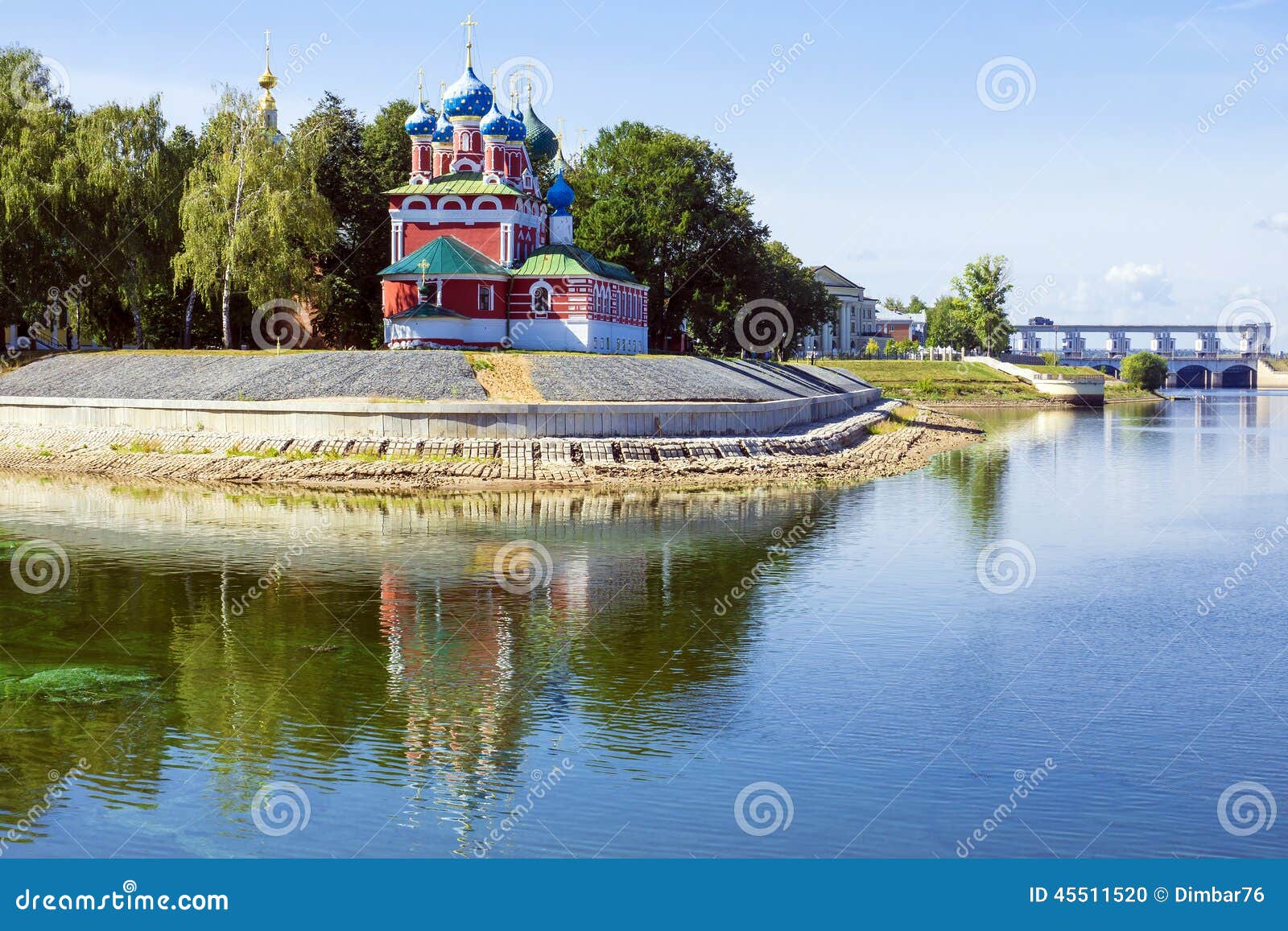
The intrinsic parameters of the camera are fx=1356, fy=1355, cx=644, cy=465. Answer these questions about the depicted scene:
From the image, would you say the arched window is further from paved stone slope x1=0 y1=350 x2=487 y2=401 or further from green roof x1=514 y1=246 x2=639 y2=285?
paved stone slope x1=0 y1=350 x2=487 y2=401

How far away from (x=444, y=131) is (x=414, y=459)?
29.9 metres

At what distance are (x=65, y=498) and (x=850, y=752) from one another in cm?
3350

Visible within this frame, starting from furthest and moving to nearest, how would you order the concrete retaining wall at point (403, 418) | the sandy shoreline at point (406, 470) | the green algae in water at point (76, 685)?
1. the concrete retaining wall at point (403, 418)
2. the sandy shoreline at point (406, 470)
3. the green algae in water at point (76, 685)

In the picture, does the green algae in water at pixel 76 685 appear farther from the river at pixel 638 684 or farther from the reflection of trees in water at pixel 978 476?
the reflection of trees in water at pixel 978 476

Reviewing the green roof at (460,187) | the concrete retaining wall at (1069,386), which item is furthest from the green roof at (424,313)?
the concrete retaining wall at (1069,386)

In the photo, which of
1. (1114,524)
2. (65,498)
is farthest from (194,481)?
(1114,524)

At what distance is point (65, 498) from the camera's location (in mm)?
43312

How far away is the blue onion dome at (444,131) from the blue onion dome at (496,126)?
11.9 ft

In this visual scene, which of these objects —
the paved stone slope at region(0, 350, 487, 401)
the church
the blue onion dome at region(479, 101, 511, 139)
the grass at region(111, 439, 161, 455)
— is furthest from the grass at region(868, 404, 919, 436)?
the grass at region(111, 439, 161, 455)

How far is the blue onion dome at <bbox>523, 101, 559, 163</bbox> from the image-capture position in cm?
8300

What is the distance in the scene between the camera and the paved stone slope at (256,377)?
51.2 metres

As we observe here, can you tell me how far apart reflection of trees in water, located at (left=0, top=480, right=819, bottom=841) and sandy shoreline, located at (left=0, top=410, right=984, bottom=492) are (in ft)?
16.3

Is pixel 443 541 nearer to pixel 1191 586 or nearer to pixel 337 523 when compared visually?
pixel 337 523

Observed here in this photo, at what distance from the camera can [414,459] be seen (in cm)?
4750
